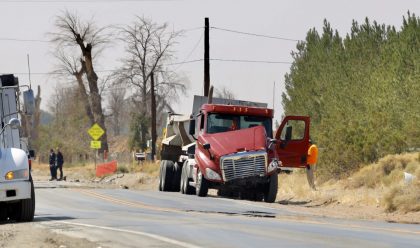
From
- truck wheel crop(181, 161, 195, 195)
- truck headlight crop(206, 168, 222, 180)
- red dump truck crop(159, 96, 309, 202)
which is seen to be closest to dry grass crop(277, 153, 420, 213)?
red dump truck crop(159, 96, 309, 202)

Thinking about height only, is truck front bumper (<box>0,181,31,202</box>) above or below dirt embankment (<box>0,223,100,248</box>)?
above

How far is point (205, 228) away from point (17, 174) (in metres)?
3.89

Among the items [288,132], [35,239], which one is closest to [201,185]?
[288,132]

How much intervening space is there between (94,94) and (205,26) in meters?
41.1

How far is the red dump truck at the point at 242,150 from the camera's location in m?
29.4

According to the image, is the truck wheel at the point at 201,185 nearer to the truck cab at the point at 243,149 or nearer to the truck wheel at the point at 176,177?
the truck cab at the point at 243,149

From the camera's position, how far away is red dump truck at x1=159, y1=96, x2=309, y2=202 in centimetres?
2942

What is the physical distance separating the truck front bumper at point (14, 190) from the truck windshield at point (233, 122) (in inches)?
512

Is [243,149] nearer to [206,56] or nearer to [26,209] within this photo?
[26,209]

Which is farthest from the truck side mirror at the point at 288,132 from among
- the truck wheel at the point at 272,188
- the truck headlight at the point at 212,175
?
the truck headlight at the point at 212,175

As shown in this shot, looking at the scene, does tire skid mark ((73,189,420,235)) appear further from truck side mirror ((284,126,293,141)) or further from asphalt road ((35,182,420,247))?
truck side mirror ((284,126,293,141))

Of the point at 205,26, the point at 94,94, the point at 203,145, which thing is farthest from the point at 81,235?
the point at 94,94

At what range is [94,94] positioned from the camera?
313 ft

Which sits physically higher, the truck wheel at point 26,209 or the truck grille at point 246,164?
the truck grille at point 246,164
